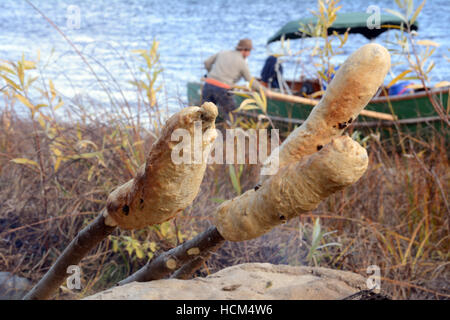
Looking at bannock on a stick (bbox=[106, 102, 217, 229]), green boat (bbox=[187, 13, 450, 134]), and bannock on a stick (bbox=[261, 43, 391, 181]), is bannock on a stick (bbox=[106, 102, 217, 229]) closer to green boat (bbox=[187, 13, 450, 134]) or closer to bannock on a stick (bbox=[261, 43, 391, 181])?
bannock on a stick (bbox=[261, 43, 391, 181])

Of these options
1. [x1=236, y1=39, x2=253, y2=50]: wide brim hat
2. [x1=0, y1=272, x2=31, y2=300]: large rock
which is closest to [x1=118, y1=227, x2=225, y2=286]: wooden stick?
[x1=0, y1=272, x2=31, y2=300]: large rock

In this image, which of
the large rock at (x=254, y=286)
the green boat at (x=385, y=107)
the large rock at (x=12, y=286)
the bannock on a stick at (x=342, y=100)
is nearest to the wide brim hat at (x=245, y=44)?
the green boat at (x=385, y=107)

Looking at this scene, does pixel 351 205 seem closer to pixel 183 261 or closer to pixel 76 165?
pixel 76 165

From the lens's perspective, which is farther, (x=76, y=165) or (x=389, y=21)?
(x=389, y=21)

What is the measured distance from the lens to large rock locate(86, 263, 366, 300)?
84 cm

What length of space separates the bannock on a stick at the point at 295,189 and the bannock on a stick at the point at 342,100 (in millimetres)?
55

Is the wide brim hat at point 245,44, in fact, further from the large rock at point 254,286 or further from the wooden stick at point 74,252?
the wooden stick at point 74,252

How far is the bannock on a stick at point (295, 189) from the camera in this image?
0.50m

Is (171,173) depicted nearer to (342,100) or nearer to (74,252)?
(342,100)

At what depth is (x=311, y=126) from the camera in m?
0.65

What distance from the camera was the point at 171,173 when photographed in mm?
569

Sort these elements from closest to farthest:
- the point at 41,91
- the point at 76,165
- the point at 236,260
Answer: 1. the point at 41,91
2. the point at 236,260
3. the point at 76,165

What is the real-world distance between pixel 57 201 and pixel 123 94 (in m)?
0.62
